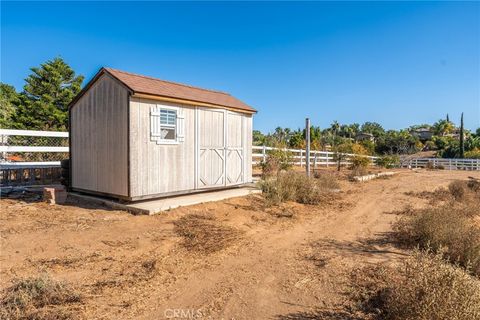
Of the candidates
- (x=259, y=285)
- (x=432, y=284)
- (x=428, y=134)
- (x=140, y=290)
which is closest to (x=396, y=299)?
(x=432, y=284)

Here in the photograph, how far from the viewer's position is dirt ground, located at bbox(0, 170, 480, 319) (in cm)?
308

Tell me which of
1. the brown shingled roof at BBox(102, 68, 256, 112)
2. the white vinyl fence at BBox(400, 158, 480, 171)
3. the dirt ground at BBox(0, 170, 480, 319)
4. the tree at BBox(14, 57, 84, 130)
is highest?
the tree at BBox(14, 57, 84, 130)

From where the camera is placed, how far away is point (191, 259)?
4289 mm

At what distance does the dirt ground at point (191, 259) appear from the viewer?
10.1 ft

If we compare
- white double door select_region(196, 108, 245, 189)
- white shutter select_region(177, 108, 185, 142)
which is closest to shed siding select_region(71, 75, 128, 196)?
white shutter select_region(177, 108, 185, 142)

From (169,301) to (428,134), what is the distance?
89.3 m

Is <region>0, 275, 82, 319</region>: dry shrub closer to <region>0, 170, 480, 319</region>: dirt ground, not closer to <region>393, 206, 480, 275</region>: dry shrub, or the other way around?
<region>0, 170, 480, 319</region>: dirt ground

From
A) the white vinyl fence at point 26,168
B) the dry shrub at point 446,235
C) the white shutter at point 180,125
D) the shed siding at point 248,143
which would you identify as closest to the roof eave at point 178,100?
the white shutter at point 180,125

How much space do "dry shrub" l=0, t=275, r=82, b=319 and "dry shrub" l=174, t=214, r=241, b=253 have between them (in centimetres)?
193

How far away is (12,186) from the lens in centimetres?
860

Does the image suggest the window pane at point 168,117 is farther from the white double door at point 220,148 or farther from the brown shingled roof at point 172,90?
the white double door at point 220,148

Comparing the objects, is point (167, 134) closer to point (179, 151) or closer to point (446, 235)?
point (179, 151)

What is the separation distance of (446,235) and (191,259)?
3.96m

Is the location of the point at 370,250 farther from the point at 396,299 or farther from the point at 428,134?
the point at 428,134
